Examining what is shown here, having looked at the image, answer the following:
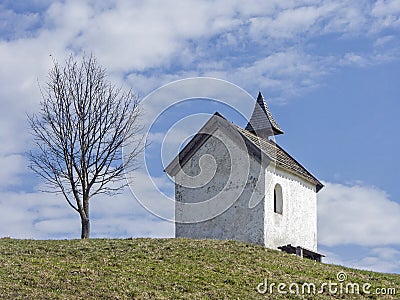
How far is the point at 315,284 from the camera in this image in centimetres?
2286

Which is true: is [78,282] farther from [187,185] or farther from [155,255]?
[187,185]

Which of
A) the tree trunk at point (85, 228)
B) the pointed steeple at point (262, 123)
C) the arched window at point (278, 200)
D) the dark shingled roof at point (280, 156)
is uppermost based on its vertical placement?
the pointed steeple at point (262, 123)

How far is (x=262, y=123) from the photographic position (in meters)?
36.2

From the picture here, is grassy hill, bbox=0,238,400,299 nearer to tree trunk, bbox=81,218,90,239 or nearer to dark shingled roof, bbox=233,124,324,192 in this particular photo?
tree trunk, bbox=81,218,90,239

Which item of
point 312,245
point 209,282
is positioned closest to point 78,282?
point 209,282

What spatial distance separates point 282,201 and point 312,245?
11.0 ft

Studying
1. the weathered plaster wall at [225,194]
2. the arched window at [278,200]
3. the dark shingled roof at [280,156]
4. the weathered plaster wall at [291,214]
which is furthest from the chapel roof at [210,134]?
the arched window at [278,200]

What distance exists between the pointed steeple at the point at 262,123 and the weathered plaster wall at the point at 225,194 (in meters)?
4.01

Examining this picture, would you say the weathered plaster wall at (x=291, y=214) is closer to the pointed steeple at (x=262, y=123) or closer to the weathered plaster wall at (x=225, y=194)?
the weathered plaster wall at (x=225, y=194)

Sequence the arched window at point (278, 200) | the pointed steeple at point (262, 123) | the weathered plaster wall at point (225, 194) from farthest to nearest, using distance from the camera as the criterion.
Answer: the pointed steeple at point (262, 123), the arched window at point (278, 200), the weathered plaster wall at point (225, 194)

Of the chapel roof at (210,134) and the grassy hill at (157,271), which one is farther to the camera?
the chapel roof at (210,134)

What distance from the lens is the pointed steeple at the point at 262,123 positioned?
36094 millimetres

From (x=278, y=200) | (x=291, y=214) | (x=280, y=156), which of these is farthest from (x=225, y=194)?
(x=280, y=156)

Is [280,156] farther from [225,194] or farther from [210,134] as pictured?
[225,194]
